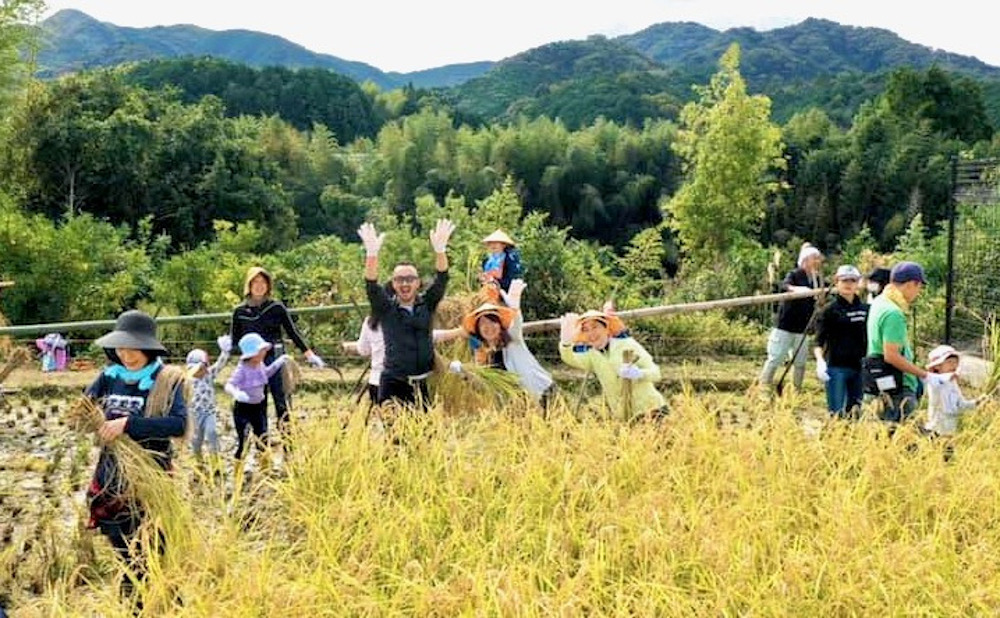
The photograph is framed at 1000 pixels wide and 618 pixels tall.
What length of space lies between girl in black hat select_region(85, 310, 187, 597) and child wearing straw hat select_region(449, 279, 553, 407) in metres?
2.07

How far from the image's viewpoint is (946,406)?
209 inches

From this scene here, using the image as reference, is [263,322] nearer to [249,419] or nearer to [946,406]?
[249,419]

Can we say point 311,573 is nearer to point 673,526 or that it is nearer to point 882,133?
point 673,526

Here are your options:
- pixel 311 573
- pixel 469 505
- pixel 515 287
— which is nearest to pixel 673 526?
pixel 469 505

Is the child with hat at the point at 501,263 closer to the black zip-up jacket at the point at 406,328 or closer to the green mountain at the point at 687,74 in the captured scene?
the black zip-up jacket at the point at 406,328

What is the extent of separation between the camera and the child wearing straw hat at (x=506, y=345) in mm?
5746

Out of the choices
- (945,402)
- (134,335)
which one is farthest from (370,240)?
(945,402)

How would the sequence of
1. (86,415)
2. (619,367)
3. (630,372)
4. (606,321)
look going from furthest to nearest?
1. (606,321)
2. (619,367)
3. (630,372)
4. (86,415)

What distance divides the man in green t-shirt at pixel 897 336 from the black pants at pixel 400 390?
2.40 m

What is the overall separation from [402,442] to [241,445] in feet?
4.34

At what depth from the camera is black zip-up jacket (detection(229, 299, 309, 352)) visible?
604cm

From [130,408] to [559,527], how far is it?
5.48ft

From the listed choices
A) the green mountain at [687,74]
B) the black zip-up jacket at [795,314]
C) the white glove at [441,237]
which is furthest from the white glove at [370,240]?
the green mountain at [687,74]

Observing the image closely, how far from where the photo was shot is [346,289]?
11719 mm
